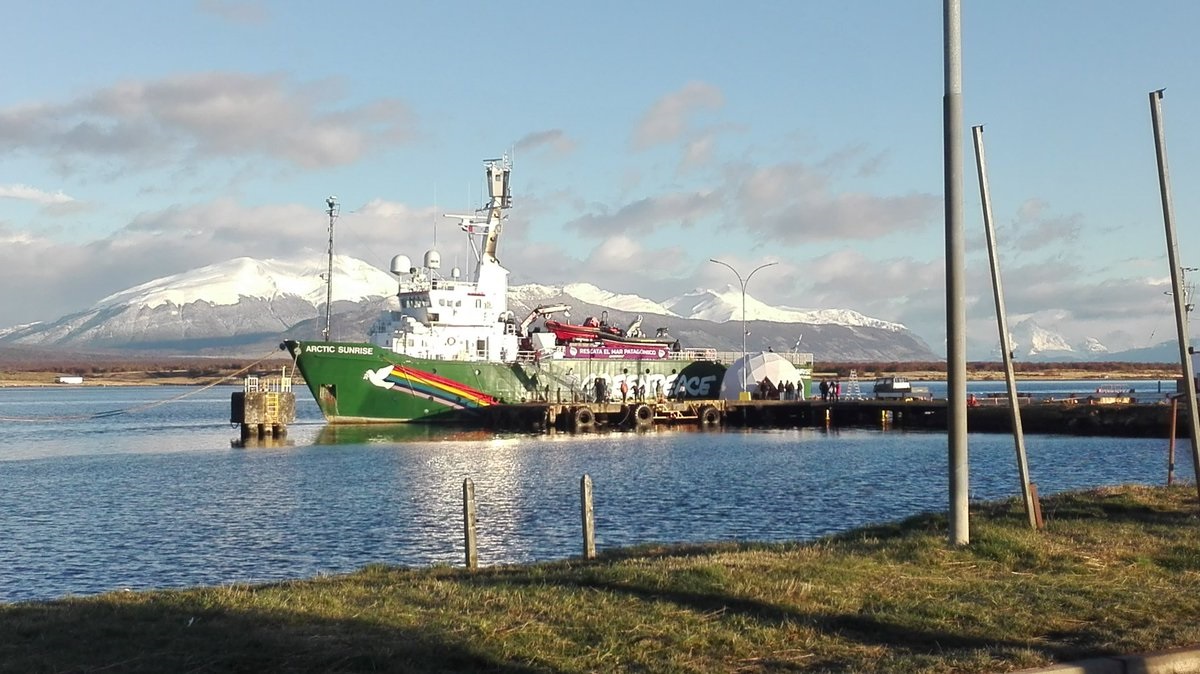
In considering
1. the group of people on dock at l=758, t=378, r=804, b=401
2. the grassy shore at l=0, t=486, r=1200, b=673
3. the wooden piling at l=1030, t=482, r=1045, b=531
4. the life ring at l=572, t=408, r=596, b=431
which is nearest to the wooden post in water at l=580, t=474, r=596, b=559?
the grassy shore at l=0, t=486, r=1200, b=673

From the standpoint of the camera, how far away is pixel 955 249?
14117 millimetres

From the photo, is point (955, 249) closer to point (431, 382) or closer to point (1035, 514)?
point (1035, 514)

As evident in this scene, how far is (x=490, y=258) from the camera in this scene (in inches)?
2813

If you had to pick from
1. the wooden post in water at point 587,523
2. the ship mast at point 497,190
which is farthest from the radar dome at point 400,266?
the wooden post in water at point 587,523

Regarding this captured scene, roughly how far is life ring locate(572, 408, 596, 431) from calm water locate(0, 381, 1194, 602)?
447 cm

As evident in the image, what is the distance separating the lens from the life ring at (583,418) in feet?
224

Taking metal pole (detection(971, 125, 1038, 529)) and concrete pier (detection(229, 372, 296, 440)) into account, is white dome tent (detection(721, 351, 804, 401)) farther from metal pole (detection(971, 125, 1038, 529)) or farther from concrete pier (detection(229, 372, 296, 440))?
metal pole (detection(971, 125, 1038, 529))

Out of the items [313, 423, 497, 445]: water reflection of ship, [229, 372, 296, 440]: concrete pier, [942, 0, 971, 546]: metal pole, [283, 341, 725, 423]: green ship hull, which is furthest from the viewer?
[283, 341, 725, 423]: green ship hull

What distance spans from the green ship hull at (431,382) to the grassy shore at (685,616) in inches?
1963

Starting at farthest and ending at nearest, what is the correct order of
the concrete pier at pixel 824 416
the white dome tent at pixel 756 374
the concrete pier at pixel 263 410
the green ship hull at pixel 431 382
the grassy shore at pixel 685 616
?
the white dome tent at pixel 756 374
the green ship hull at pixel 431 382
the concrete pier at pixel 263 410
the concrete pier at pixel 824 416
the grassy shore at pixel 685 616

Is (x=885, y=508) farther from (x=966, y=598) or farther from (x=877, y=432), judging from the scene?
(x=877, y=432)

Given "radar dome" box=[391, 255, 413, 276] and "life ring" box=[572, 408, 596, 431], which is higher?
"radar dome" box=[391, 255, 413, 276]

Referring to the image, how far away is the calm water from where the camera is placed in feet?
76.9

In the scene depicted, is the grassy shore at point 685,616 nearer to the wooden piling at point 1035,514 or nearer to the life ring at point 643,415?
the wooden piling at point 1035,514
